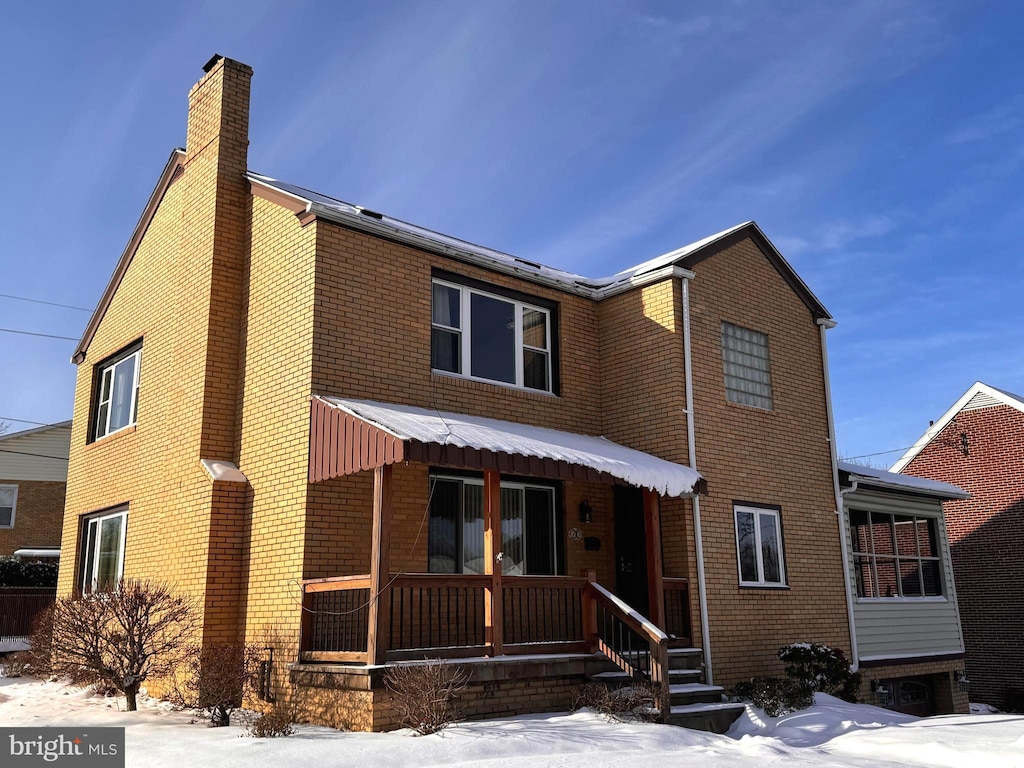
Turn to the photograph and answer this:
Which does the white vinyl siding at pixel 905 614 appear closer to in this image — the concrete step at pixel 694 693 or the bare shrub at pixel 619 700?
the concrete step at pixel 694 693

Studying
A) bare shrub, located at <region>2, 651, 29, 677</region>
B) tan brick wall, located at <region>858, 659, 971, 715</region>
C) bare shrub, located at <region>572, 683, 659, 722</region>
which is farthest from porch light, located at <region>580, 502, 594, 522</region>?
bare shrub, located at <region>2, 651, 29, 677</region>

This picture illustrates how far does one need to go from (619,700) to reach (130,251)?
12.0m

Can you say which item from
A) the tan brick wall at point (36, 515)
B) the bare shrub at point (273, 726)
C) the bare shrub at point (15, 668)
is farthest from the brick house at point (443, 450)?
the tan brick wall at point (36, 515)

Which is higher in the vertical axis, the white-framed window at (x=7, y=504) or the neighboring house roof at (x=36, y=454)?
the neighboring house roof at (x=36, y=454)

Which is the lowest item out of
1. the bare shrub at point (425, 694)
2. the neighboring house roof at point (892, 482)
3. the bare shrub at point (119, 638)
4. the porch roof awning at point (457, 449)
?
the bare shrub at point (425, 694)

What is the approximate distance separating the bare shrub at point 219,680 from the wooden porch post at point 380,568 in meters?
2.03

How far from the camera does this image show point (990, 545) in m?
23.4

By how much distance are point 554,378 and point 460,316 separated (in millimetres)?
2025

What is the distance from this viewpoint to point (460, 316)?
13586 mm

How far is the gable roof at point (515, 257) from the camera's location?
12438 mm

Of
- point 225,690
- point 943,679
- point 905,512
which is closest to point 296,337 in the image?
point 225,690

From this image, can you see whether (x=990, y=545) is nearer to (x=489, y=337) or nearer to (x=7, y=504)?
(x=489, y=337)

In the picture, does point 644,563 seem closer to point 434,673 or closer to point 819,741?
point 819,741

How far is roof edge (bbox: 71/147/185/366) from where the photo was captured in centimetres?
1553
